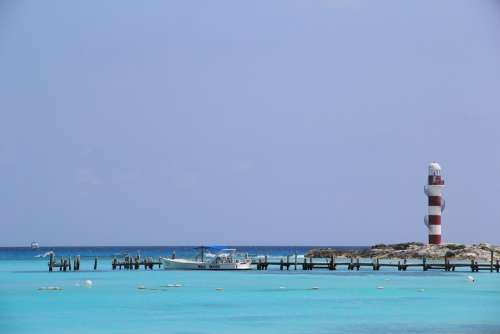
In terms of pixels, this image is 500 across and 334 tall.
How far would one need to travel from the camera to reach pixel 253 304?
3969 centimetres

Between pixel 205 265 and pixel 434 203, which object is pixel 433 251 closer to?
pixel 434 203

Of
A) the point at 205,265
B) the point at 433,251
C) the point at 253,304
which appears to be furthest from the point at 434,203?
the point at 253,304

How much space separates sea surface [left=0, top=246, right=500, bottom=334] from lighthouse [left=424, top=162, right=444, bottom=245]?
1322 centimetres

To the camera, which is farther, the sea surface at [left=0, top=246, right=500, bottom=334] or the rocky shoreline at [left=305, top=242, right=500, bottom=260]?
the rocky shoreline at [left=305, top=242, right=500, bottom=260]

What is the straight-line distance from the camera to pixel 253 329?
1235 inches

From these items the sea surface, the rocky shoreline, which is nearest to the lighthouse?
the rocky shoreline

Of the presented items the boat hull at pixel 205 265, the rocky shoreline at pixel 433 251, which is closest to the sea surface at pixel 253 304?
the boat hull at pixel 205 265

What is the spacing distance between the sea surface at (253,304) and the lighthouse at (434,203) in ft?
43.4

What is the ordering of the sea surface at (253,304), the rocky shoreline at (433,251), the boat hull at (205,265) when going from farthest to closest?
the rocky shoreline at (433,251)
the boat hull at (205,265)
the sea surface at (253,304)

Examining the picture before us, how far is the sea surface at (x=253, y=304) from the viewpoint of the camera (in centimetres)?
3209

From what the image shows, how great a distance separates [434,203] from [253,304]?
3556cm

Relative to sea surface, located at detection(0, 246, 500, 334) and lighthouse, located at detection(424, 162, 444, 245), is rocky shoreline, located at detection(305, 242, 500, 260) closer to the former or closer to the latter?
lighthouse, located at detection(424, 162, 444, 245)

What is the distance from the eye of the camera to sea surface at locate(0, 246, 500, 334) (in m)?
32.1

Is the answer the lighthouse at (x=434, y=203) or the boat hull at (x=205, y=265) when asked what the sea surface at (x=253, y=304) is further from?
the lighthouse at (x=434, y=203)
